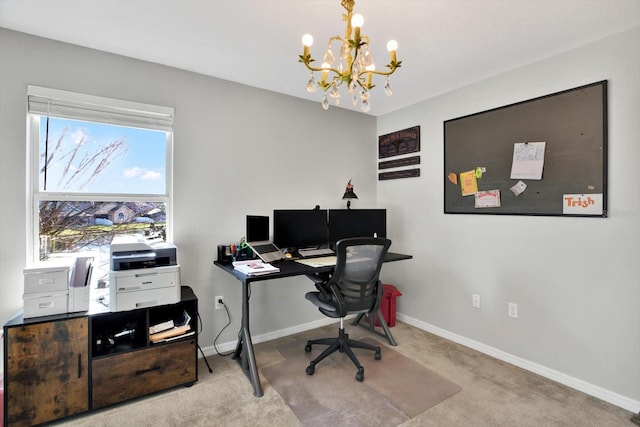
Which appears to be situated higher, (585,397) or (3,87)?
(3,87)

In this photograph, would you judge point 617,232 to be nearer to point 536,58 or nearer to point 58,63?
point 536,58

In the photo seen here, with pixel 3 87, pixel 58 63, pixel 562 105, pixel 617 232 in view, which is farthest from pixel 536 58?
pixel 3 87

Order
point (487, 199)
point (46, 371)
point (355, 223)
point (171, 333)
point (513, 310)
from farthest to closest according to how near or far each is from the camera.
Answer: point (355, 223) → point (487, 199) → point (513, 310) → point (171, 333) → point (46, 371)

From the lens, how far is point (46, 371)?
1.83m

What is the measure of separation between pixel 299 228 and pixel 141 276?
140 centimetres

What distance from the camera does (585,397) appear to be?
2143mm

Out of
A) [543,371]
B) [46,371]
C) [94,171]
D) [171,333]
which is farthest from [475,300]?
[94,171]

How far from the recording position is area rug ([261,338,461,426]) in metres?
1.96

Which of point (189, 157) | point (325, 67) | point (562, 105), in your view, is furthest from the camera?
point (189, 157)

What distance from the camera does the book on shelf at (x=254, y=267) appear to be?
2234mm

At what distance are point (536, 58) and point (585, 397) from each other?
245 centimetres

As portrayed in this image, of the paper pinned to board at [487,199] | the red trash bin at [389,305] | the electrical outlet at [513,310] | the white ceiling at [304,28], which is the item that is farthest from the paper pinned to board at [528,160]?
the red trash bin at [389,305]

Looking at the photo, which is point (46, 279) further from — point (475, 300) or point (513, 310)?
point (513, 310)

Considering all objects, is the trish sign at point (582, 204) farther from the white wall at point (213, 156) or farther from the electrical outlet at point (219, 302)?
the electrical outlet at point (219, 302)
